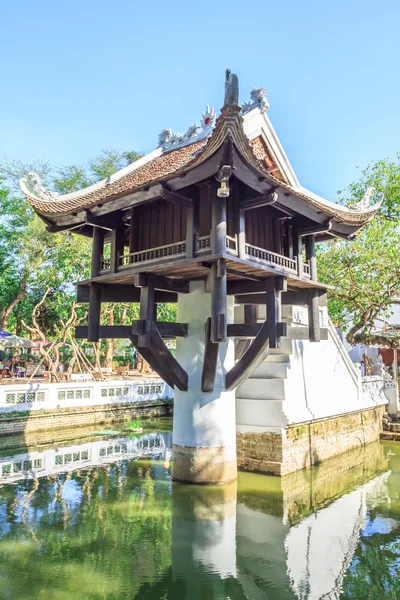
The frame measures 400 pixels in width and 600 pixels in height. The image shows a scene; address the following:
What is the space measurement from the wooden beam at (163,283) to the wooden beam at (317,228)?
236 cm

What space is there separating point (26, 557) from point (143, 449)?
602 centimetres

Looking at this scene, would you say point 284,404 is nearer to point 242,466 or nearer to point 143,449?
point 242,466

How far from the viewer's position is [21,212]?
1847 centimetres

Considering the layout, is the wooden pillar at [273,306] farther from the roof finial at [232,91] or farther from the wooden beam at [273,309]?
the roof finial at [232,91]

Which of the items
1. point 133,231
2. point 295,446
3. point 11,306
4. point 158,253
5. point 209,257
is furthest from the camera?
point 11,306

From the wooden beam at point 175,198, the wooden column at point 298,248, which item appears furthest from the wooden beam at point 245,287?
the wooden beam at point 175,198

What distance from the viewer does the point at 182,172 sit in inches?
241

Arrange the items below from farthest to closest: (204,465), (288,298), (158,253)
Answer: (288,298) < (204,465) < (158,253)

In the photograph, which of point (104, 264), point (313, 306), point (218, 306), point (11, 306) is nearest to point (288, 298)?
point (313, 306)

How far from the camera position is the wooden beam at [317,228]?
7938 millimetres

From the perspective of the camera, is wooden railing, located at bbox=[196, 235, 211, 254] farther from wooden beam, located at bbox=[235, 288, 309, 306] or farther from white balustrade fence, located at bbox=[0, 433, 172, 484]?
white balustrade fence, located at bbox=[0, 433, 172, 484]

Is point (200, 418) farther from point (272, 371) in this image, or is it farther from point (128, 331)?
point (272, 371)

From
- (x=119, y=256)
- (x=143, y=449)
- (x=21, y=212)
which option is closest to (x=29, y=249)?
(x=21, y=212)

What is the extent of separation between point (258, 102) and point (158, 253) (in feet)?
11.8
